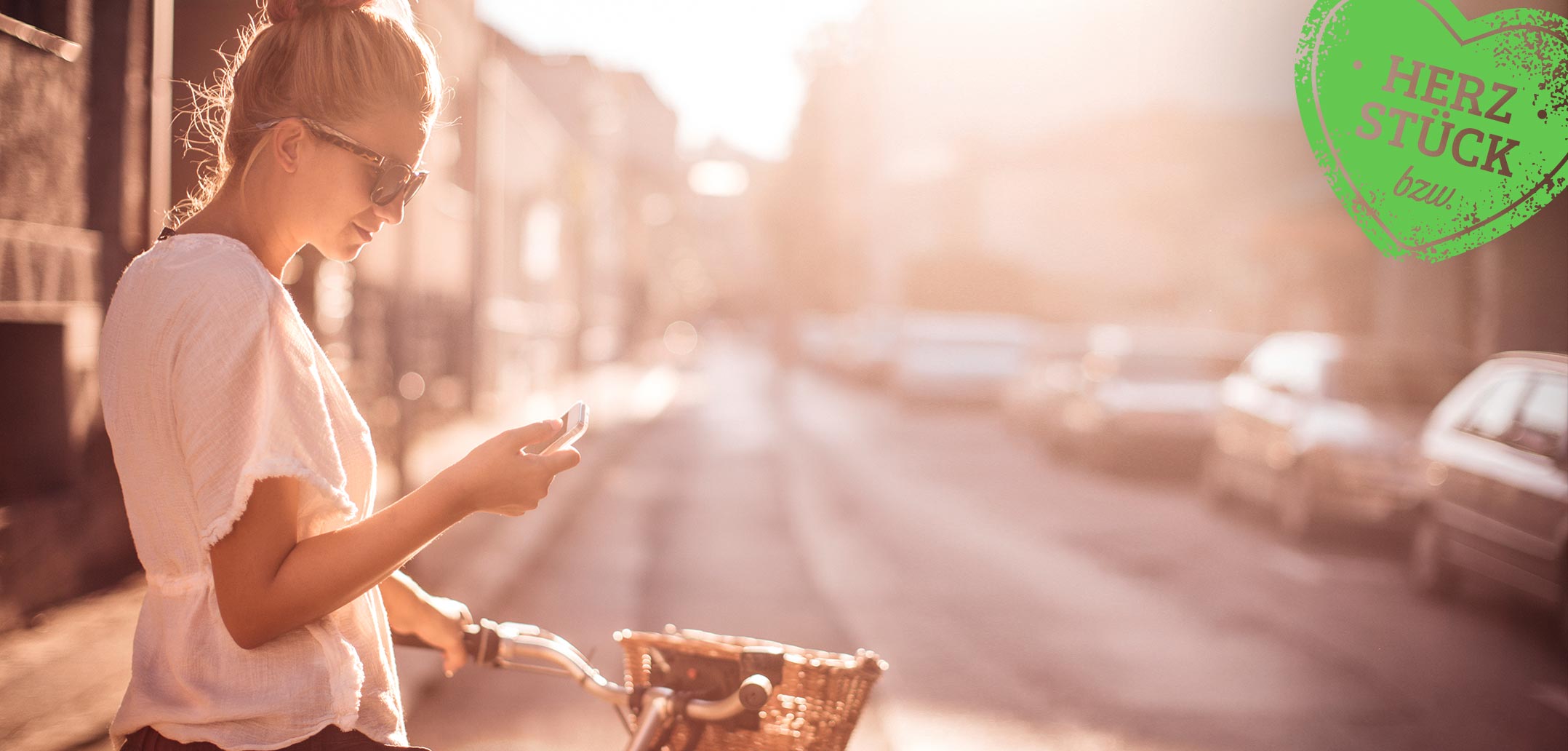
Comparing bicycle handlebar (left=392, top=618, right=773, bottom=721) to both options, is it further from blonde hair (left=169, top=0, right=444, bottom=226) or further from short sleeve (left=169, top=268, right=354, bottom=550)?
blonde hair (left=169, top=0, right=444, bottom=226)

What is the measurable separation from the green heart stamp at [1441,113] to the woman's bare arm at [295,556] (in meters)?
2.13

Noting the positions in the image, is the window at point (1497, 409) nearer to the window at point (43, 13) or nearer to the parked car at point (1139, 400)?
the window at point (43, 13)

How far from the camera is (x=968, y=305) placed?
142 feet

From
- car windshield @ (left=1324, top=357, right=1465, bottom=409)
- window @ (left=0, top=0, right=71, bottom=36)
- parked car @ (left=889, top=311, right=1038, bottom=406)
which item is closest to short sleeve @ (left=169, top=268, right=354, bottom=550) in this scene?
window @ (left=0, top=0, right=71, bottom=36)

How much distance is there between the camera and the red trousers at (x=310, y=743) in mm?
1681

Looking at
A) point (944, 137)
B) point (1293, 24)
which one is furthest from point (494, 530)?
point (944, 137)

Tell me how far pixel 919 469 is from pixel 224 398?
15577 mm

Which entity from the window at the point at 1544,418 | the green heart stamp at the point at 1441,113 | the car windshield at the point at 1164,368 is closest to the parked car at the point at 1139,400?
the car windshield at the point at 1164,368

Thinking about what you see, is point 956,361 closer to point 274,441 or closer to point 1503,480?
point 1503,480

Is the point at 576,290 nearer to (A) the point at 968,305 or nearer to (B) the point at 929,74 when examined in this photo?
(A) the point at 968,305

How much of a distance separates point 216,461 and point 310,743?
0.39 meters

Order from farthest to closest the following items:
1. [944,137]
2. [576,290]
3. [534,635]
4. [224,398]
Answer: [944,137]
[576,290]
[534,635]
[224,398]

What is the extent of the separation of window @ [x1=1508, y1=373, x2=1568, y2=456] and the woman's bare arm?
6544mm

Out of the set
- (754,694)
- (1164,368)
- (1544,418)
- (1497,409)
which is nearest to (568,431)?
(754,694)
